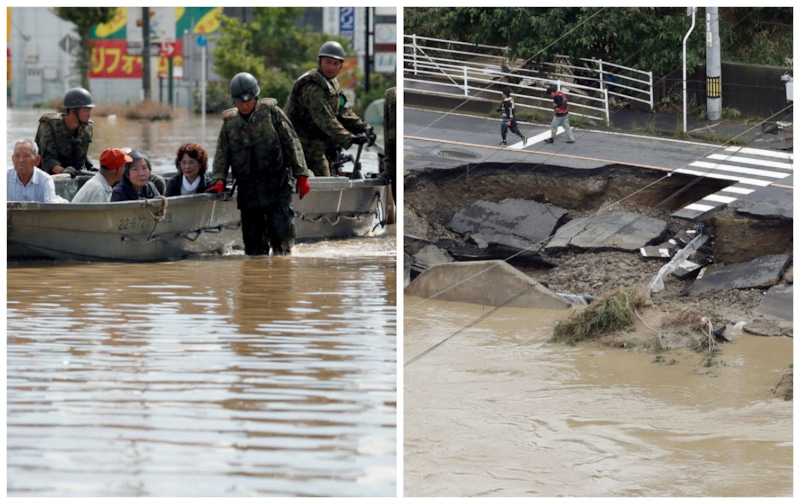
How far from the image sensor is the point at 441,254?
5.35 metres

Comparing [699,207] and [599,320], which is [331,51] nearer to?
[599,320]

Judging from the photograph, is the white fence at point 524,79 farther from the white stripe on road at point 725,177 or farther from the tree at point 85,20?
the tree at point 85,20

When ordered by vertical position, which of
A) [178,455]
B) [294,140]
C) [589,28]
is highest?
[589,28]

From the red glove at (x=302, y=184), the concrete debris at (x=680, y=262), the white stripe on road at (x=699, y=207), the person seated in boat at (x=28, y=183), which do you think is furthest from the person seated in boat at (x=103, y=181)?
the white stripe on road at (x=699, y=207)

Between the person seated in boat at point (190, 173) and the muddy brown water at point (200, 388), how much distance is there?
49.2 inches

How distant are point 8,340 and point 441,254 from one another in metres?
1.72

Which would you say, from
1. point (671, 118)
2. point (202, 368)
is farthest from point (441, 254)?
point (202, 368)

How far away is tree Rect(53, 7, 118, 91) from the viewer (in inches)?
1103

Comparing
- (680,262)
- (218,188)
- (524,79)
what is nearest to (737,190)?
(680,262)

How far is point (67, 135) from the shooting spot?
8.33 m

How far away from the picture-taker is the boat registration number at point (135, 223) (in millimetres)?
7211

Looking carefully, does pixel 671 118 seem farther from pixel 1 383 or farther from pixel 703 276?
pixel 1 383

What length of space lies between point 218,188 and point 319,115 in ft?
2.57

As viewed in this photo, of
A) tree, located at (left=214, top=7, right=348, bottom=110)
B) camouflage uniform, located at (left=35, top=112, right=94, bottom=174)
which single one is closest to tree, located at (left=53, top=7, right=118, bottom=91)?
tree, located at (left=214, top=7, right=348, bottom=110)
